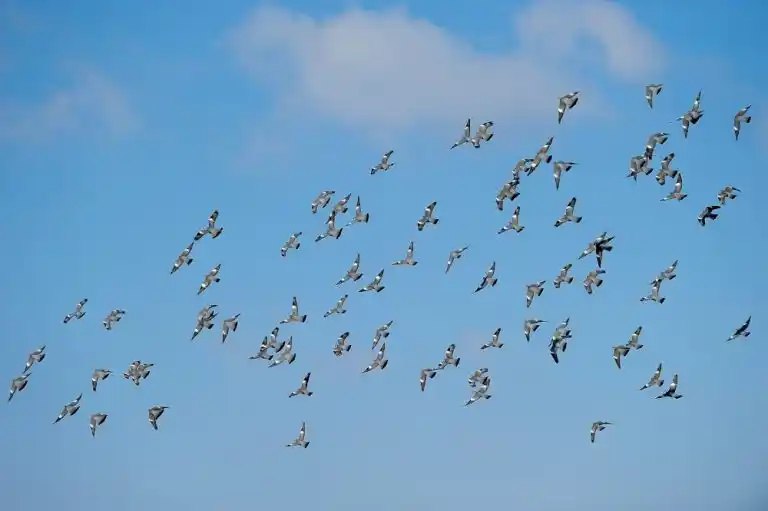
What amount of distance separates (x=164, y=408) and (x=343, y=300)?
18603 mm

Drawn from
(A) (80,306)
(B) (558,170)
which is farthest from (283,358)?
(B) (558,170)

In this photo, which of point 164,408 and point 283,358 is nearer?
point 164,408

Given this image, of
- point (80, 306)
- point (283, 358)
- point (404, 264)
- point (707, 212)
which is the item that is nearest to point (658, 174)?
point (707, 212)

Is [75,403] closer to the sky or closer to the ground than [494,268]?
closer to the ground

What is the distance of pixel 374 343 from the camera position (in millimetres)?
132125

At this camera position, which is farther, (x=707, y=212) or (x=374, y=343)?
(x=374, y=343)

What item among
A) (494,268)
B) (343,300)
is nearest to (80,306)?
(343,300)

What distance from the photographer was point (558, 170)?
399 feet

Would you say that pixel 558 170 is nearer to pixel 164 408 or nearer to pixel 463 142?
pixel 463 142

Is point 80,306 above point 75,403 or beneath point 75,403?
above

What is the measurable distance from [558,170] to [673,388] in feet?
59.8

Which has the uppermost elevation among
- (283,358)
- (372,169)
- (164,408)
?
(372,169)

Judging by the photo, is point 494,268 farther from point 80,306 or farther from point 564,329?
point 80,306

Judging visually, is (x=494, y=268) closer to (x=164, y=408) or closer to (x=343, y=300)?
(x=343, y=300)
